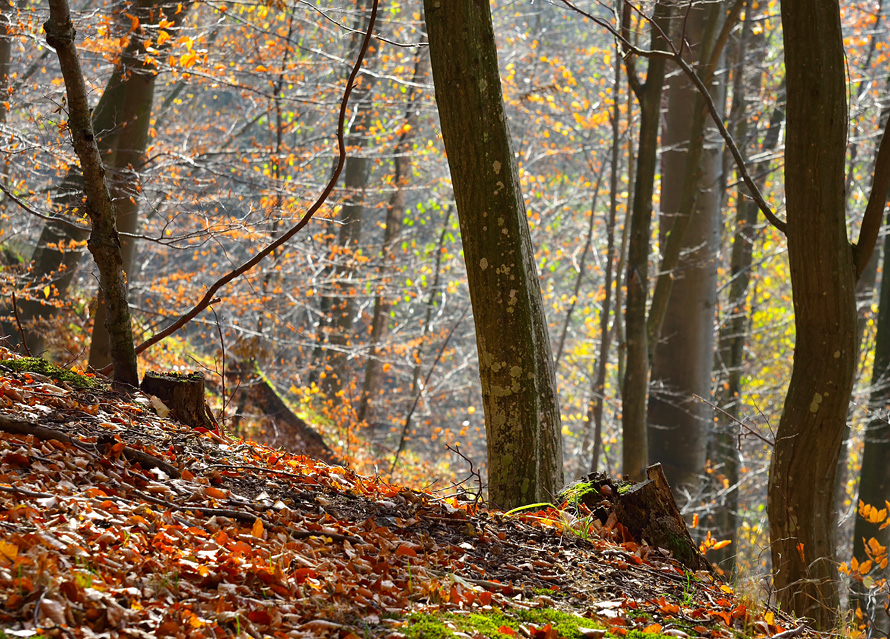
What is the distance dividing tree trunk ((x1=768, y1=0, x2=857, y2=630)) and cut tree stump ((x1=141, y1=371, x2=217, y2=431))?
3276 mm

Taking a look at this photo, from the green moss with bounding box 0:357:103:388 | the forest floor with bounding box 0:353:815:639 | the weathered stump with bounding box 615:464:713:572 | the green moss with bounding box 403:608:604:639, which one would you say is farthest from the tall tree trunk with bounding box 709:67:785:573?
the green moss with bounding box 0:357:103:388

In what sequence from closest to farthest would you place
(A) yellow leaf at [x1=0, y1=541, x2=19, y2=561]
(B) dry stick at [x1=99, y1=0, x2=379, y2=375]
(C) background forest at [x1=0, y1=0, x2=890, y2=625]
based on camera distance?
(A) yellow leaf at [x1=0, y1=541, x2=19, y2=561], (B) dry stick at [x1=99, y1=0, x2=379, y2=375], (C) background forest at [x1=0, y1=0, x2=890, y2=625]

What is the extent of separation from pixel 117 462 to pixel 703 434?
6.80 meters

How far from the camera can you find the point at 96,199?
12.5ft

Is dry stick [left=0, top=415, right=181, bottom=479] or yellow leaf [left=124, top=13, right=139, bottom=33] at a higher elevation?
yellow leaf [left=124, top=13, right=139, bottom=33]

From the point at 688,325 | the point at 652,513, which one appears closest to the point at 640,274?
the point at 688,325

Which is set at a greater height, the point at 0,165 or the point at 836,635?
the point at 0,165

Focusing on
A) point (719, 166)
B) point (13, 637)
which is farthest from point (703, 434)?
point (13, 637)

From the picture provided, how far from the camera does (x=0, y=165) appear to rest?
27.1ft

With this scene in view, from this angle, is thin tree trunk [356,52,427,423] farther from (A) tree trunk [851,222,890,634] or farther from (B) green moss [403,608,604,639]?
(B) green moss [403,608,604,639]

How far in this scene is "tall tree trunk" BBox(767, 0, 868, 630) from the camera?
3766mm

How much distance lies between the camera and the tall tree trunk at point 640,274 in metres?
6.32

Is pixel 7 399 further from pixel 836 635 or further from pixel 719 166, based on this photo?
pixel 719 166

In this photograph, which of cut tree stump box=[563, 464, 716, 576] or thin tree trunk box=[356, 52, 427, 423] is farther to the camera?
thin tree trunk box=[356, 52, 427, 423]
